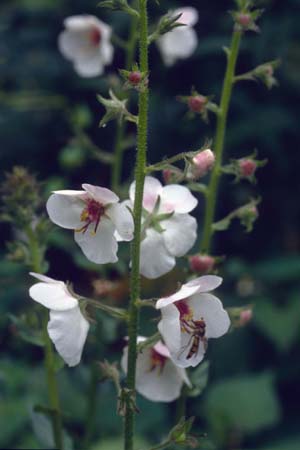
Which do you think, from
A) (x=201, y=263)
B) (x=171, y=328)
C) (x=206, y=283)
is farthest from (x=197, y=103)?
(x=171, y=328)

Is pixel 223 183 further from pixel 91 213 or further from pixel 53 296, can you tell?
pixel 53 296

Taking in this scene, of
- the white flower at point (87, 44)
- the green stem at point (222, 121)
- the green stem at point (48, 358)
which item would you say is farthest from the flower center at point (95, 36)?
the green stem at point (48, 358)

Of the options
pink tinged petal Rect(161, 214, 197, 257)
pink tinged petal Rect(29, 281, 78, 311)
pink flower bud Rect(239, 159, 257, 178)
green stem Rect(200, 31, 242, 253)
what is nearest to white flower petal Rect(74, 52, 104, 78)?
green stem Rect(200, 31, 242, 253)

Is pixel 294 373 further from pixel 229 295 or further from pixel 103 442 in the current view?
pixel 103 442

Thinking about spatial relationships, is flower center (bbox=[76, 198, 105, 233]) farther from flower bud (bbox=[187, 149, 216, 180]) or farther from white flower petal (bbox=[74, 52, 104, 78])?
white flower petal (bbox=[74, 52, 104, 78])

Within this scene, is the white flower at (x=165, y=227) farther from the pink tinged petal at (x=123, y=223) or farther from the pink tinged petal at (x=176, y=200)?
the pink tinged petal at (x=123, y=223)

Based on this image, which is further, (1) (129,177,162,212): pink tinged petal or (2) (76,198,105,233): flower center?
(1) (129,177,162,212): pink tinged petal
